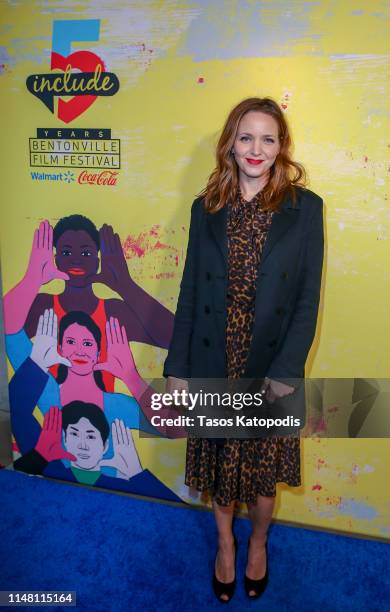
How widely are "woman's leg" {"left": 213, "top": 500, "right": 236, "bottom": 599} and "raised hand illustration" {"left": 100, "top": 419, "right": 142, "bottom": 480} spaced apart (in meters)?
0.56

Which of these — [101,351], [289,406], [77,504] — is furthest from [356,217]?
[77,504]

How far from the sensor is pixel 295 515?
7.25 feet

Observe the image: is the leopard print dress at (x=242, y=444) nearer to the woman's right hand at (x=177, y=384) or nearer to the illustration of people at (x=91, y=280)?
the woman's right hand at (x=177, y=384)

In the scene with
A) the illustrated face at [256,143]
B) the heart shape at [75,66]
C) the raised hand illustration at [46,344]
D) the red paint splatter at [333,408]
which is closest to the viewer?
the illustrated face at [256,143]

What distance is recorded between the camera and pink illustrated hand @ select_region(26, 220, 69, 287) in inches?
85.8

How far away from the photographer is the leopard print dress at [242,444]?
1609 mm

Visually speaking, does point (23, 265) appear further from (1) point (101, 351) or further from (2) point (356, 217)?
(2) point (356, 217)

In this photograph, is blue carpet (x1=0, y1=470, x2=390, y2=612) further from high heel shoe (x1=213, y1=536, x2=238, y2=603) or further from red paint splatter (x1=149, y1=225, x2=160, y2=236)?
red paint splatter (x1=149, y1=225, x2=160, y2=236)

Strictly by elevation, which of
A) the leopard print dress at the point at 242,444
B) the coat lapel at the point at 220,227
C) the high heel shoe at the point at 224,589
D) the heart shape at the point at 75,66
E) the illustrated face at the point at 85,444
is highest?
the heart shape at the point at 75,66

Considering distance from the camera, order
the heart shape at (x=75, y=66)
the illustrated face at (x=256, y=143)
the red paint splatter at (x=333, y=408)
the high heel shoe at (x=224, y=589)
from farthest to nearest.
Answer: the red paint splatter at (x=333, y=408) < the heart shape at (x=75, y=66) < the high heel shoe at (x=224, y=589) < the illustrated face at (x=256, y=143)

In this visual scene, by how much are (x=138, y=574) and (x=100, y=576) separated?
14 cm

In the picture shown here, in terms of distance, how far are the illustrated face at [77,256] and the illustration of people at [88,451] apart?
0.58 metres

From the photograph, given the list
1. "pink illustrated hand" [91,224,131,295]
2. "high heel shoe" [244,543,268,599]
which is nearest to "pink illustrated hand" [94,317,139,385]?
"pink illustrated hand" [91,224,131,295]

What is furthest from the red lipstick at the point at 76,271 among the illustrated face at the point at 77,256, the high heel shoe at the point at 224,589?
the high heel shoe at the point at 224,589
